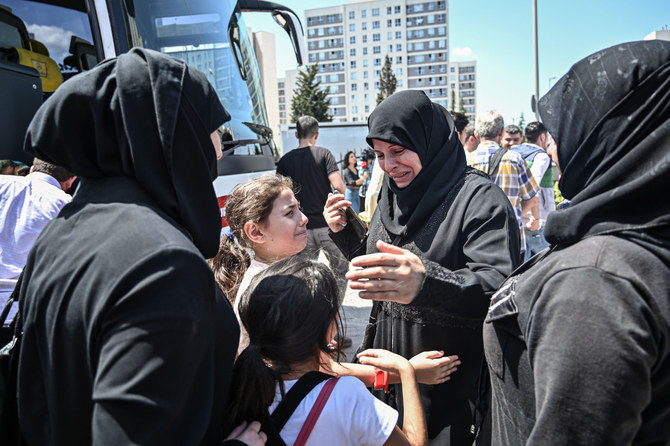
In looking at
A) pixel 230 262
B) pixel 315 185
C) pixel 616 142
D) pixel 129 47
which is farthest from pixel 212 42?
pixel 616 142

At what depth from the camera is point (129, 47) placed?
3045 mm

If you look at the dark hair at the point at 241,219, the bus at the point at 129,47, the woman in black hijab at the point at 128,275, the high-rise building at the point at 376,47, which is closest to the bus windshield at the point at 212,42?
the bus at the point at 129,47

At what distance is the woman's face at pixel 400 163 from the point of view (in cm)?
213

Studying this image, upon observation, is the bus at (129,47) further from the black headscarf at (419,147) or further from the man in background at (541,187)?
the man in background at (541,187)

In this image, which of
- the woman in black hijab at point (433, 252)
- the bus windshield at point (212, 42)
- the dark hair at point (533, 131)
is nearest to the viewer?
the woman in black hijab at point (433, 252)

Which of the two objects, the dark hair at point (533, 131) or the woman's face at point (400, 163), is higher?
the woman's face at point (400, 163)

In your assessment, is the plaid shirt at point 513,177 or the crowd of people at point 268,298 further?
the plaid shirt at point 513,177

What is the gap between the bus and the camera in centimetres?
294

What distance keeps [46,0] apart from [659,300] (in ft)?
15.0

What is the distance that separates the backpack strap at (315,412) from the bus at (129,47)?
219 centimetres

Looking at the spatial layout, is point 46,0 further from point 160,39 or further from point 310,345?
point 310,345

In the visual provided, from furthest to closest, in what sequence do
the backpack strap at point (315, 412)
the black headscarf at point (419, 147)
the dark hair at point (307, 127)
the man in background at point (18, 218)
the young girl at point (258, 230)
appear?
the dark hair at point (307, 127) → the man in background at point (18, 218) → the young girl at point (258, 230) → the black headscarf at point (419, 147) → the backpack strap at point (315, 412)

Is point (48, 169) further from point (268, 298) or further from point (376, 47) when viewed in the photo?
point (376, 47)

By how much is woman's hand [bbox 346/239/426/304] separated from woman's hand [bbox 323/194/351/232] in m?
0.94
